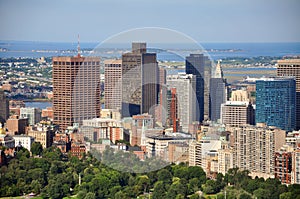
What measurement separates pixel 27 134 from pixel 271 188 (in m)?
5.05

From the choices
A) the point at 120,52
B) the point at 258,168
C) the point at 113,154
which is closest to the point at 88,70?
the point at 120,52

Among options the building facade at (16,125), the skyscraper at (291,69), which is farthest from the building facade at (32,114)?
the skyscraper at (291,69)

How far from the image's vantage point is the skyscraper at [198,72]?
38.3 ft

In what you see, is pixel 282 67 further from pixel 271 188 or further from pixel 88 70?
pixel 271 188

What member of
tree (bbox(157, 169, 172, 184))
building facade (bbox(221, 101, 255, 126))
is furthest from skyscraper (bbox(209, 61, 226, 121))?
tree (bbox(157, 169, 172, 184))

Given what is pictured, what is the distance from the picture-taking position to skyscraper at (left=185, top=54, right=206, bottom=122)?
11.7m

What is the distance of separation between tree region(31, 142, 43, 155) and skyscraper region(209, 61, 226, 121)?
8.24ft

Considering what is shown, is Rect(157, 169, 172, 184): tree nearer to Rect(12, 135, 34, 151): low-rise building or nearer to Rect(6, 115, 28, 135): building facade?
Rect(12, 135, 34, 151): low-rise building

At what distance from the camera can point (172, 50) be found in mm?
9766

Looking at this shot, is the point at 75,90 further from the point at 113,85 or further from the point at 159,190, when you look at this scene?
the point at 159,190

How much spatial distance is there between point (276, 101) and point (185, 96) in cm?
201

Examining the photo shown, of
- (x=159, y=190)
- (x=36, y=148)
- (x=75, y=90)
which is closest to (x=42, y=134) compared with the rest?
(x=36, y=148)

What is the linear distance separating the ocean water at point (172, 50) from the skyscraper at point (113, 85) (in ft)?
1.26

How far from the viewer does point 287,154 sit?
958 centimetres
